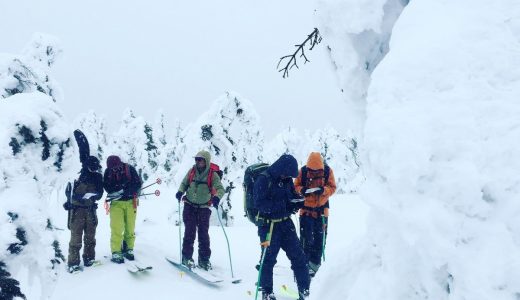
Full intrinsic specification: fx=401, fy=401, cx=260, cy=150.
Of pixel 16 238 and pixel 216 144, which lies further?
pixel 216 144

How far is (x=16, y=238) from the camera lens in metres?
3.24

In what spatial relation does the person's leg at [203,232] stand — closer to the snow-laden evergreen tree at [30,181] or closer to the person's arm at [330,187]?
the person's arm at [330,187]

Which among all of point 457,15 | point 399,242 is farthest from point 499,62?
point 399,242

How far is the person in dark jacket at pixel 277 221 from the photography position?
18.7ft

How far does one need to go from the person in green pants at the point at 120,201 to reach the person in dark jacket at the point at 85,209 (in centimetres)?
23

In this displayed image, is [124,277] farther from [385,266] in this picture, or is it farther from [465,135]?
[465,135]

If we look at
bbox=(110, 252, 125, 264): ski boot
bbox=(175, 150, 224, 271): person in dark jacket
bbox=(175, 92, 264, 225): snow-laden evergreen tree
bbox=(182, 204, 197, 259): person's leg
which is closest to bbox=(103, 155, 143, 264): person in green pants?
bbox=(110, 252, 125, 264): ski boot

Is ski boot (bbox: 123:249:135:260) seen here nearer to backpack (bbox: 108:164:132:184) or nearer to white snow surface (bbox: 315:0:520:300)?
backpack (bbox: 108:164:132:184)

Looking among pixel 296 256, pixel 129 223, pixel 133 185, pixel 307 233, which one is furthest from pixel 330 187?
pixel 129 223

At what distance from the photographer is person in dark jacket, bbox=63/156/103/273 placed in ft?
23.5

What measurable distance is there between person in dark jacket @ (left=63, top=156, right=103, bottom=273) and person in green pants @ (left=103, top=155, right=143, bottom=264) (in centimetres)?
23

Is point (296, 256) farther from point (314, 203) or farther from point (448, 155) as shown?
point (448, 155)

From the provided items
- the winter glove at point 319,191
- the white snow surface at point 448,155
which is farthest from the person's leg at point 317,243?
the white snow surface at point 448,155

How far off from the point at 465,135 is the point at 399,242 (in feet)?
2.67
